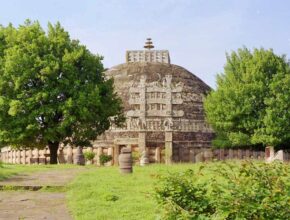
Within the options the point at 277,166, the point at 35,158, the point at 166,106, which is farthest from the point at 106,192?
the point at 166,106

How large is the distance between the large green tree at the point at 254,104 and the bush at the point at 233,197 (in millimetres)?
27877

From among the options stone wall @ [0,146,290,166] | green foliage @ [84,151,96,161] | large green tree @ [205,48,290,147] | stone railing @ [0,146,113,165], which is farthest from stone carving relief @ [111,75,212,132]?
green foliage @ [84,151,96,161]

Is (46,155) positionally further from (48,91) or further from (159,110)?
(159,110)

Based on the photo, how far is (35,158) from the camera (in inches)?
1254

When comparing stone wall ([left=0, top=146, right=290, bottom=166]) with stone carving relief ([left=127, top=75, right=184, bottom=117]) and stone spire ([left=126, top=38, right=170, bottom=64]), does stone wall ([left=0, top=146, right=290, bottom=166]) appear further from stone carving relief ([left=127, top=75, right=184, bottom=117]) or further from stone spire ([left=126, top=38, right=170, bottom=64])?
stone spire ([left=126, top=38, right=170, bottom=64])

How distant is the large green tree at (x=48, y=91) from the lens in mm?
26595

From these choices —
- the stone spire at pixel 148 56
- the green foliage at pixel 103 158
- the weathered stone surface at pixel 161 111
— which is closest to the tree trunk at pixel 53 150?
the green foliage at pixel 103 158

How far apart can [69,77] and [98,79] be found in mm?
2443

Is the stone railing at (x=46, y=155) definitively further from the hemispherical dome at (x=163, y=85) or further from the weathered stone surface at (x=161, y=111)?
the hemispherical dome at (x=163, y=85)

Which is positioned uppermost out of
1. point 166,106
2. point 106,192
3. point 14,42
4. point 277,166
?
point 14,42

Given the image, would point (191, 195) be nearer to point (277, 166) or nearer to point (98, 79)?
point (277, 166)

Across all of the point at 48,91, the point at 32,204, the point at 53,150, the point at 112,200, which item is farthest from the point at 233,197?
the point at 53,150

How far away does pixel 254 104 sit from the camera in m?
35.7

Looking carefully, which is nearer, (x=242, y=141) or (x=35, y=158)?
(x=35, y=158)
